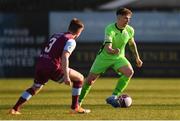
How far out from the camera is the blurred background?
31.2m

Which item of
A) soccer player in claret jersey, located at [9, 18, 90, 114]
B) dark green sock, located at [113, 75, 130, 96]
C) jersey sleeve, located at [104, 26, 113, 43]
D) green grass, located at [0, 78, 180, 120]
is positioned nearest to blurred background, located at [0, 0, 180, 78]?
green grass, located at [0, 78, 180, 120]

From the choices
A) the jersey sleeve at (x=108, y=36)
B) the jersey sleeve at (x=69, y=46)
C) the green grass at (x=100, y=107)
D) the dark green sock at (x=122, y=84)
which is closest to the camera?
the green grass at (x=100, y=107)

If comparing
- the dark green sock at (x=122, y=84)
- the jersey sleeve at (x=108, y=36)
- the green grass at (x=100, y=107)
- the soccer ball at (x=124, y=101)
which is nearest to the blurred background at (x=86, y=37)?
the green grass at (x=100, y=107)

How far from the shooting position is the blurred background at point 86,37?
31156 millimetres

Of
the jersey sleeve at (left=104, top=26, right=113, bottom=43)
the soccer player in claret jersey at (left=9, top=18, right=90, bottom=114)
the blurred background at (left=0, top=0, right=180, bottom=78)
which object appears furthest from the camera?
the blurred background at (left=0, top=0, right=180, bottom=78)

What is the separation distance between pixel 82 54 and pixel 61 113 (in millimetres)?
17088

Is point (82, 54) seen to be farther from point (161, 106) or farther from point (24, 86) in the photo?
point (161, 106)

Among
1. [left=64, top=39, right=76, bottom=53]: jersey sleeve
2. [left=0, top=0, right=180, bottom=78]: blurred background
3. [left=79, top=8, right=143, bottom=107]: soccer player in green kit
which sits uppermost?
[left=64, top=39, right=76, bottom=53]: jersey sleeve

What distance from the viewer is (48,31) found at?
103ft

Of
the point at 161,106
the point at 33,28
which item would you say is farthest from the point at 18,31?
the point at 161,106

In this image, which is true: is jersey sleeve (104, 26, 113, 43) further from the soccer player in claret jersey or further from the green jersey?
the soccer player in claret jersey

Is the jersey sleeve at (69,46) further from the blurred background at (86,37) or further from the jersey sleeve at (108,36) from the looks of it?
the blurred background at (86,37)

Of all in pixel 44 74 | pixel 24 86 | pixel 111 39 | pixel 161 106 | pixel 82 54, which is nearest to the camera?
pixel 44 74

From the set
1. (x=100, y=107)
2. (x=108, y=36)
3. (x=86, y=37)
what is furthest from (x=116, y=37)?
(x=86, y=37)
